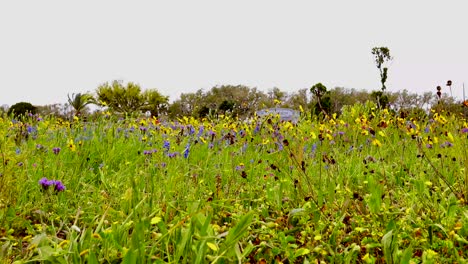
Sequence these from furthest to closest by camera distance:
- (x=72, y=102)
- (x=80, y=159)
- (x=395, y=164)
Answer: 1. (x=72, y=102)
2. (x=395, y=164)
3. (x=80, y=159)

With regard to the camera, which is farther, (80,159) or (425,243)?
(80,159)

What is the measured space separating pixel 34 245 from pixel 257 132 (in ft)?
14.3

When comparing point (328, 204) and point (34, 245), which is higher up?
point (34, 245)

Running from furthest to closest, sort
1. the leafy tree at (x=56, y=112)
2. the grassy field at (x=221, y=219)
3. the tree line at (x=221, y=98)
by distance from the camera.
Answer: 1. the tree line at (x=221, y=98)
2. the leafy tree at (x=56, y=112)
3. the grassy field at (x=221, y=219)

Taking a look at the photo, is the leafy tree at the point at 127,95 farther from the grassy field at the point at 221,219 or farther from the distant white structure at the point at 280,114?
the grassy field at the point at 221,219

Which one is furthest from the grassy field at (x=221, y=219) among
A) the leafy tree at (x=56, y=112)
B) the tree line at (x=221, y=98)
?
the tree line at (x=221, y=98)

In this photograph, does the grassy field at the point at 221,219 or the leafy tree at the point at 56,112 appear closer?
the grassy field at the point at 221,219

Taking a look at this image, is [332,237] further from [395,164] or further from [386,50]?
[386,50]

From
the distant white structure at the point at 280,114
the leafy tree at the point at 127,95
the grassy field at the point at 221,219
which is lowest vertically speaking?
the grassy field at the point at 221,219

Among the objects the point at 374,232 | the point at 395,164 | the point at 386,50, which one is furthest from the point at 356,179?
the point at 386,50

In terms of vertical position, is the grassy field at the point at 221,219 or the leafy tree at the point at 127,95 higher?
the leafy tree at the point at 127,95

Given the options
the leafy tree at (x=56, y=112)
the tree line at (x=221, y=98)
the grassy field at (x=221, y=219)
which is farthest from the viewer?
the tree line at (x=221, y=98)

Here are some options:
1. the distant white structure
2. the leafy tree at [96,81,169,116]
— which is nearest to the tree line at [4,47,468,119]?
the leafy tree at [96,81,169,116]

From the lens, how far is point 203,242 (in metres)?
1.63
